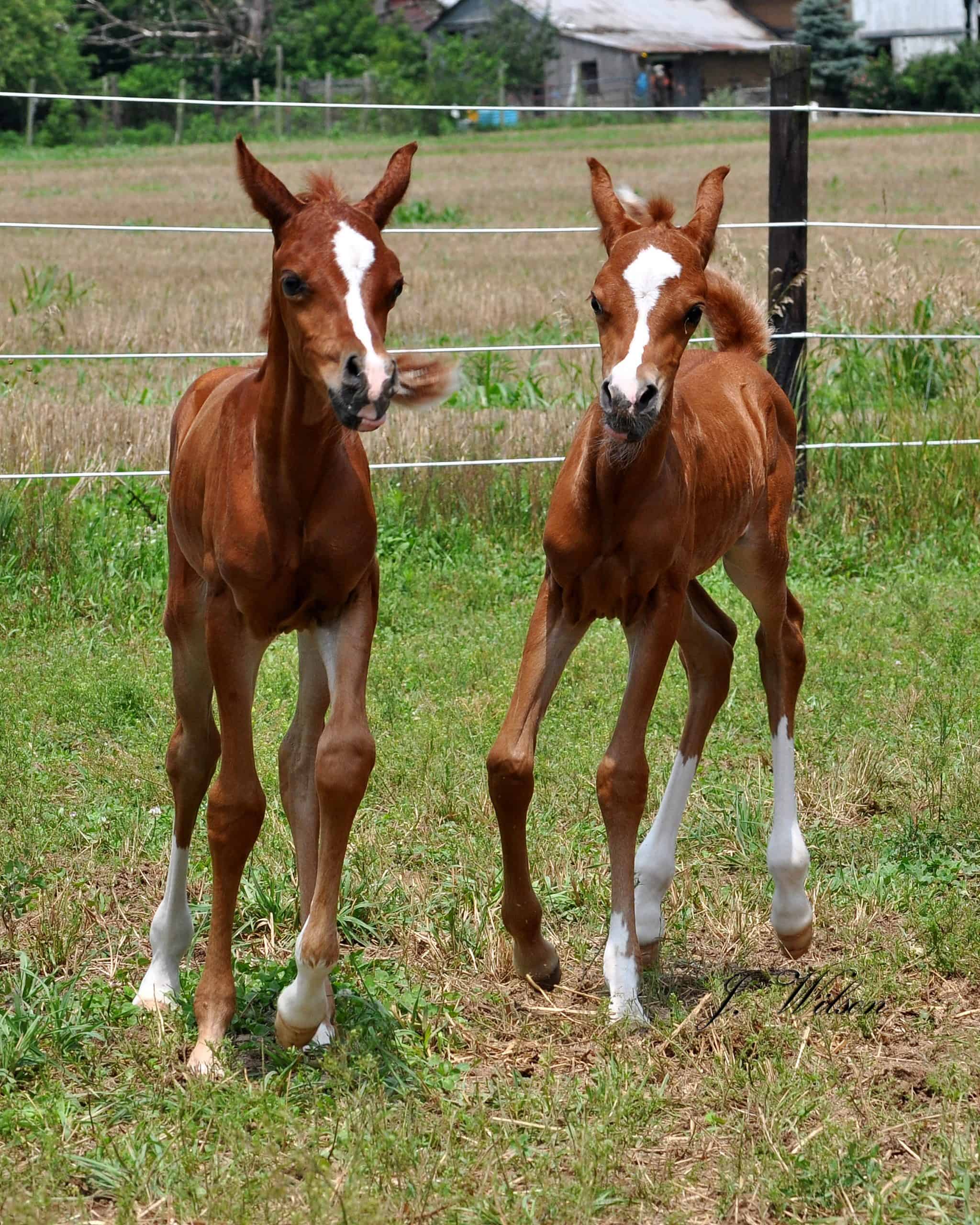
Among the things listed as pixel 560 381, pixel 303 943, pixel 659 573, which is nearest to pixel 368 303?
pixel 659 573

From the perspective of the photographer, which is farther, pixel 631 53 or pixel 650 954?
pixel 631 53

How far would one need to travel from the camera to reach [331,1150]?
2951 millimetres

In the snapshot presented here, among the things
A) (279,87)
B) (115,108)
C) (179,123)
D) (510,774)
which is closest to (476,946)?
(510,774)

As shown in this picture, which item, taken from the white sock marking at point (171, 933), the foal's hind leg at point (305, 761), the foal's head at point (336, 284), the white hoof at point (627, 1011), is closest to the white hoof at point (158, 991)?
the white sock marking at point (171, 933)

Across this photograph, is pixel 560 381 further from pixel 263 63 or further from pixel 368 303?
pixel 263 63

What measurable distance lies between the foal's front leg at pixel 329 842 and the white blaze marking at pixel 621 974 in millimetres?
684

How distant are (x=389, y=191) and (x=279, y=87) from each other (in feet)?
144

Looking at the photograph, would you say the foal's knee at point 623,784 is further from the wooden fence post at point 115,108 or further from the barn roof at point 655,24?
the barn roof at point 655,24

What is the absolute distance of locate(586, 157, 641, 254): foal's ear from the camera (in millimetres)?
3670

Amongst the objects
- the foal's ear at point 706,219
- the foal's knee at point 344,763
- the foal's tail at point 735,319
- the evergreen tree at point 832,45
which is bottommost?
the foal's knee at point 344,763

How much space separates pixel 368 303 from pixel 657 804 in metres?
2.36

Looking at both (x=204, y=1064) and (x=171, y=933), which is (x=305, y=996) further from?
(x=171, y=933)
